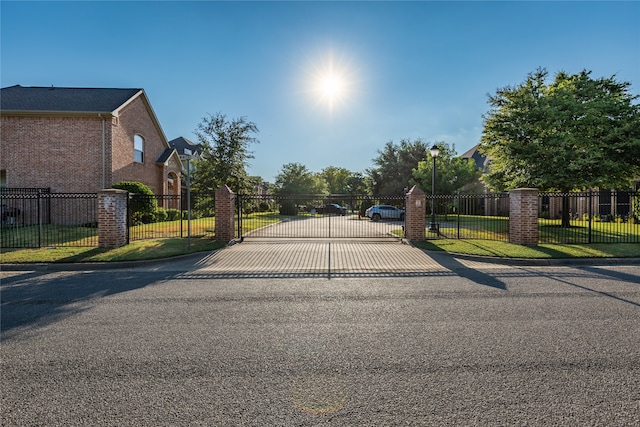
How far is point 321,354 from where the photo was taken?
3621 mm

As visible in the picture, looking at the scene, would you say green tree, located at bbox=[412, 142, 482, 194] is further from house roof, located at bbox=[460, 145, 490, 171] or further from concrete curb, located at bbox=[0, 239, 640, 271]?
concrete curb, located at bbox=[0, 239, 640, 271]

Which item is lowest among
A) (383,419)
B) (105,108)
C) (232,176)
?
(383,419)

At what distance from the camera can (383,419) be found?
252cm

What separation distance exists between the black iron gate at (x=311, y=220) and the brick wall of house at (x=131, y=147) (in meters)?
6.95

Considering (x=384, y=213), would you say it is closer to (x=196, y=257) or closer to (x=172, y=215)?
(x=172, y=215)

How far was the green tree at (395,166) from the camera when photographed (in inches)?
1405

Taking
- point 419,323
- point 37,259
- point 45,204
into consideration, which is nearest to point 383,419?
point 419,323

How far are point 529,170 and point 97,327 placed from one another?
57.0ft

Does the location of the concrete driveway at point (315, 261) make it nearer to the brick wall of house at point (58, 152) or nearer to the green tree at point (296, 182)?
the brick wall of house at point (58, 152)

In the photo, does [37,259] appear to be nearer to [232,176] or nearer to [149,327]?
[149,327]

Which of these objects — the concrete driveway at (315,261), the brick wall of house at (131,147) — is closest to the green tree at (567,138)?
the concrete driveway at (315,261)

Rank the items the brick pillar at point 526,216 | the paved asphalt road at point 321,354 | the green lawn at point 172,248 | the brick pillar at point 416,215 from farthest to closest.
Result: the brick pillar at point 416,215
the brick pillar at point 526,216
the green lawn at point 172,248
the paved asphalt road at point 321,354

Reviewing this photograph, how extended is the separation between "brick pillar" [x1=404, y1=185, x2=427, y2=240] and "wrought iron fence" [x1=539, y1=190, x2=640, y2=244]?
14.1 feet

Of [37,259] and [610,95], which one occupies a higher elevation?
[610,95]
